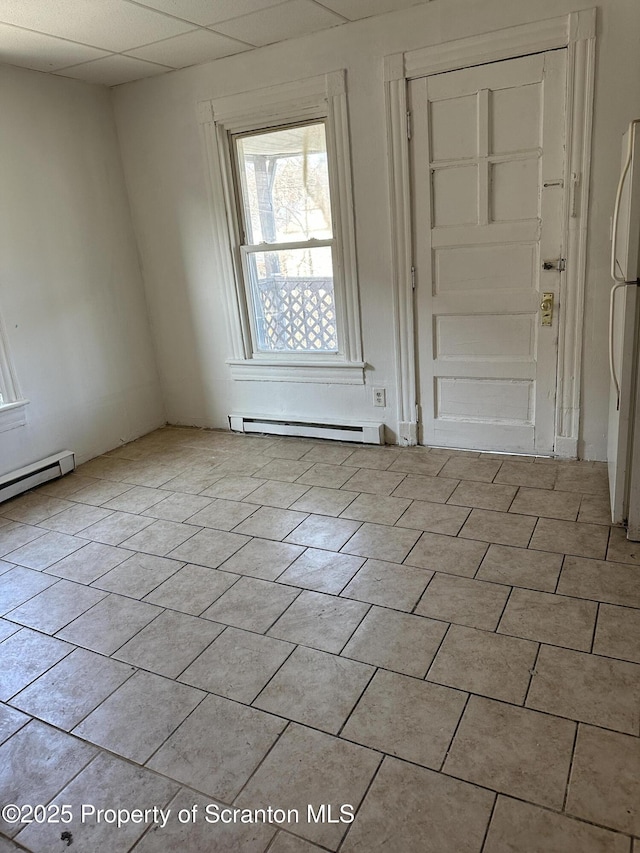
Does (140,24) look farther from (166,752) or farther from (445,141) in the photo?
(166,752)

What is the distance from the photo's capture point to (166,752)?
1.76 metres

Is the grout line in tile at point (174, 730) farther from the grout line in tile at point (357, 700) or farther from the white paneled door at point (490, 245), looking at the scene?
the white paneled door at point (490, 245)

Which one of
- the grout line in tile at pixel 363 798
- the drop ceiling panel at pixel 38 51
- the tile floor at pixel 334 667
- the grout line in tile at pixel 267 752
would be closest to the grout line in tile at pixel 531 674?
the tile floor at pixel 334 667

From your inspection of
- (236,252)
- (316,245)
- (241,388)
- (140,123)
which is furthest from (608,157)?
(140,123)

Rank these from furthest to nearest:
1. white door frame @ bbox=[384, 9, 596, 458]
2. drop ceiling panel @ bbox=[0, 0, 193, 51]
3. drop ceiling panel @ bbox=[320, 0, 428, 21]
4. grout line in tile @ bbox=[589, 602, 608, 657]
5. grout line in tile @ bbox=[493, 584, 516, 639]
Result: drop ceiling panel @ bbox=[320, 0, 428, 21], white door frame @ bbox=[384, 9, 596, 458], drop ceiling panel @ bbox=[0, 0, 193, 51], grout line in tile @ bbox=[493, 584, 516, 639], grout line in tile @ bbox=[589, 602, 608, 657]

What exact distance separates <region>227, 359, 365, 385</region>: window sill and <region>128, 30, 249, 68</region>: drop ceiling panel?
1.90m

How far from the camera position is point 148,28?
317cm

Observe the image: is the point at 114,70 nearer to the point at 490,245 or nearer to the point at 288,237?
the point at 288,237

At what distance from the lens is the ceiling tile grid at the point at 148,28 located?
9.44 ft

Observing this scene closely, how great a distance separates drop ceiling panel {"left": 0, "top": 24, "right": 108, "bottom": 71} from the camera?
10.2ft

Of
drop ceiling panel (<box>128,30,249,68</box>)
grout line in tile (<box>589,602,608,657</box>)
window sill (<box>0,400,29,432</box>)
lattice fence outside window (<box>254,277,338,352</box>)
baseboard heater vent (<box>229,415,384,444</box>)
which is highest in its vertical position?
drop ceiling panel (<box>128,30,249,68</box>)

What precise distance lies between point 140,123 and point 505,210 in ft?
8.50

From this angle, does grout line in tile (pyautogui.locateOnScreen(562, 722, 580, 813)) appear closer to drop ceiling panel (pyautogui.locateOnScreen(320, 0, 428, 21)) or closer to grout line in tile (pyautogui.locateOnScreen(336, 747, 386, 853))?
grout line in tile (pyautogui.locateOnScreen(336, 747, 386, 853))

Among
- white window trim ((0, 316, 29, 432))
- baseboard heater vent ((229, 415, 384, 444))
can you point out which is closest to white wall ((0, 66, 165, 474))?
white window trim ((0, 316, 29, 432))
